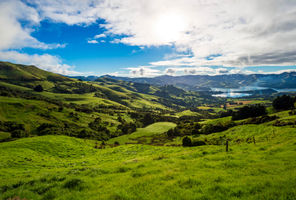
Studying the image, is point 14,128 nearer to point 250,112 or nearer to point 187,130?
point 187,130

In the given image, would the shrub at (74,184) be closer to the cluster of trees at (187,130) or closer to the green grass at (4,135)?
the cluster of trees at (187,130)

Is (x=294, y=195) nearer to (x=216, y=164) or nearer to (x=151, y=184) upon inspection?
(x=216, y=164)

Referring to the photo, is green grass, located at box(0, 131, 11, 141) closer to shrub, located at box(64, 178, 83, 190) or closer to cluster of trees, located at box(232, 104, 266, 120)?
shrub, located at box(64, 178, 83, 190)

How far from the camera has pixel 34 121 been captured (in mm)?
131000

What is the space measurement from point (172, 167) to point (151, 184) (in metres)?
4.75

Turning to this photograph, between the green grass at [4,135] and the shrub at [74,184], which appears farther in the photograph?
the green grass at [4,135]

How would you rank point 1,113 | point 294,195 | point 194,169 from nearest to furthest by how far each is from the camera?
point 294,195 < point 194,169 < point 1,113

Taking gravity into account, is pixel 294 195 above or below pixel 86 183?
above

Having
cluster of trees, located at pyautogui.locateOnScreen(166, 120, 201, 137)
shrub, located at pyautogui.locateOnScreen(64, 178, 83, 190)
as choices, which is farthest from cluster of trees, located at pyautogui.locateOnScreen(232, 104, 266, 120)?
shrub, located at pyautogui.locateOnScreen(64, 178, 83, 190)

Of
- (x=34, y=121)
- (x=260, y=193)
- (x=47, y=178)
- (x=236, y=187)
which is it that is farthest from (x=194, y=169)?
(x=34, y=121)

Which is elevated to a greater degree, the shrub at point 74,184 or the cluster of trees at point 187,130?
the shrub at point 74,184

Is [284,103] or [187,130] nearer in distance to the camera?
[284,103]

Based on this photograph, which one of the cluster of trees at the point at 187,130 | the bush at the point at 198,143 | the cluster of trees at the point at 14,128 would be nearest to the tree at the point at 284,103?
the cluster of trees at the point at 187,130

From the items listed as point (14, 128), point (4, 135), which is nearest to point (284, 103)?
point (4, 135)
